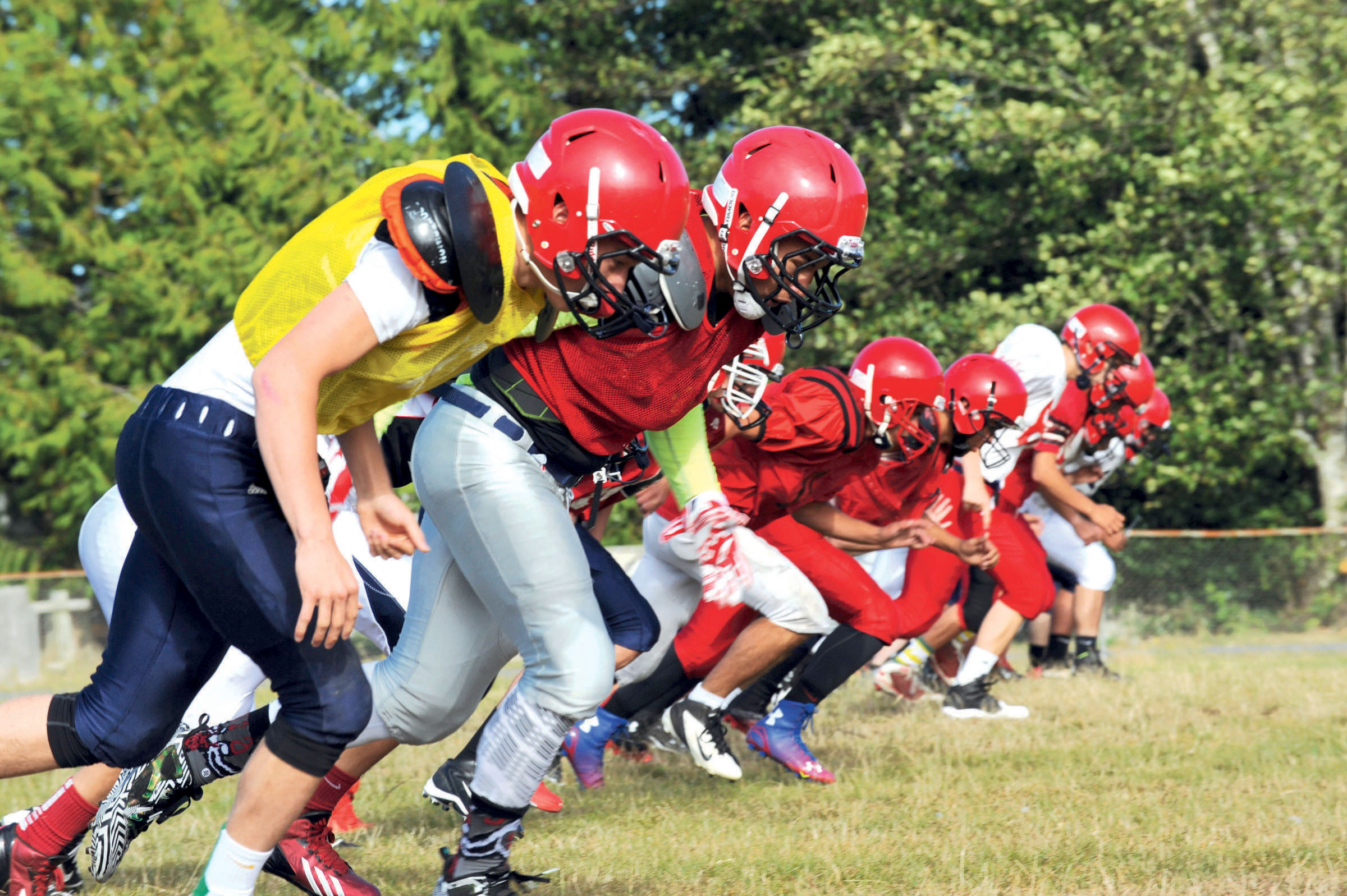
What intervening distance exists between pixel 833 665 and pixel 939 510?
1286mm

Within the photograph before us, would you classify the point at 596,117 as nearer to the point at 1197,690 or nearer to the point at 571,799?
the point at 571,799

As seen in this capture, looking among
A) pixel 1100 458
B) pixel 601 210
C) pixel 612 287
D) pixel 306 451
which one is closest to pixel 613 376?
pixel 612 287

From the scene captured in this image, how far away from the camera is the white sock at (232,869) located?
2.94 meters

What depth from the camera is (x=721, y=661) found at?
5.53 meters

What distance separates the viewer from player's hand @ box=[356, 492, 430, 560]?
10.5 ft

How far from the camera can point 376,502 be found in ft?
10.7

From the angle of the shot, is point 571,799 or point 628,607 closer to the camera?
point 628,607

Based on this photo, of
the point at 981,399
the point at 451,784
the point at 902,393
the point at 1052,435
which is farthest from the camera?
the point at 1052,435

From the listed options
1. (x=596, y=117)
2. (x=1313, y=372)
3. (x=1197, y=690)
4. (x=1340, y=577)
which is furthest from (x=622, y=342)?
(x=1313, y=372)

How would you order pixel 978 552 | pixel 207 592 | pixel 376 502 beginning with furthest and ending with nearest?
pixel 978 552, pixel 376 502, pixel 207 592

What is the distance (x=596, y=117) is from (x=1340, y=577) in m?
11.6

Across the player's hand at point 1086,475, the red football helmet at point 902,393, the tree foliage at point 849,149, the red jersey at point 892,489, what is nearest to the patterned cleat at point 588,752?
the red jersey at point 892,489

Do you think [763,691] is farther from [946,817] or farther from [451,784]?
[451,784]

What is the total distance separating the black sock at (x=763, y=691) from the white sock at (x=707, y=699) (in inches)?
14.5
